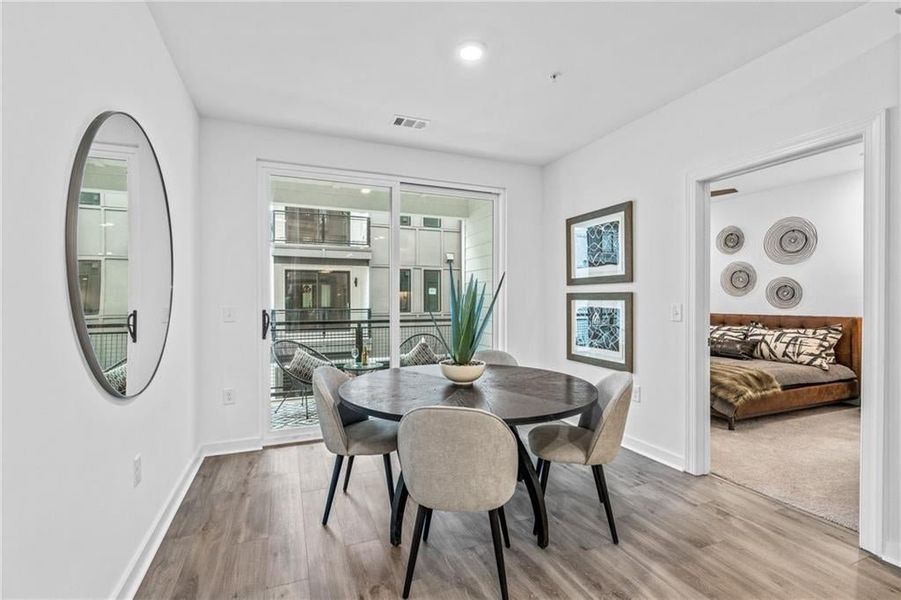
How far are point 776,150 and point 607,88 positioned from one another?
40.4 inches

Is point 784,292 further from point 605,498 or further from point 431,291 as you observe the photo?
point 605,498

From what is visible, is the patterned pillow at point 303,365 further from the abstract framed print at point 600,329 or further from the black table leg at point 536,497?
the abstract framed print at point 600,329

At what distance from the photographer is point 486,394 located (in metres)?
2.16

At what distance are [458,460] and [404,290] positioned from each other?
2.53m

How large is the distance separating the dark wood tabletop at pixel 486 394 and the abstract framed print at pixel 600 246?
1.34 m

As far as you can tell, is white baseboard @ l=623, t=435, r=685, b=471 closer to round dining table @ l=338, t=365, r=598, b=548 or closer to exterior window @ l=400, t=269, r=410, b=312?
round dining table @ l=338, t=365, r=598, b=548

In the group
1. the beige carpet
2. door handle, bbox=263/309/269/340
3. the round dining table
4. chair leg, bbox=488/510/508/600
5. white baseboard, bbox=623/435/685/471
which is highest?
door handle, bbox=263/309/269/340

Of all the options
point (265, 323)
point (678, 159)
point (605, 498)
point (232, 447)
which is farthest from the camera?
point (265, 323)

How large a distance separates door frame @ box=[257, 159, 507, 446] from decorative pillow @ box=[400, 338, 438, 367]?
0.32 feet

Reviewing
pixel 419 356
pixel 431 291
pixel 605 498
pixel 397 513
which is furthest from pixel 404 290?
pixel 605 498

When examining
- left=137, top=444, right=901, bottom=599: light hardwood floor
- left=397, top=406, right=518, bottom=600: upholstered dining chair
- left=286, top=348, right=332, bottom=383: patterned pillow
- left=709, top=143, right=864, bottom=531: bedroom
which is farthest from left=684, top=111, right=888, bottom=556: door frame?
left=286, top=348, right=332, bottom=383: patterned pillow

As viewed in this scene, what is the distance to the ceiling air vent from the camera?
3291mm

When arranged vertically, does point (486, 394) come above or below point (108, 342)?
below

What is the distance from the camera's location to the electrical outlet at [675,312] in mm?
2994
